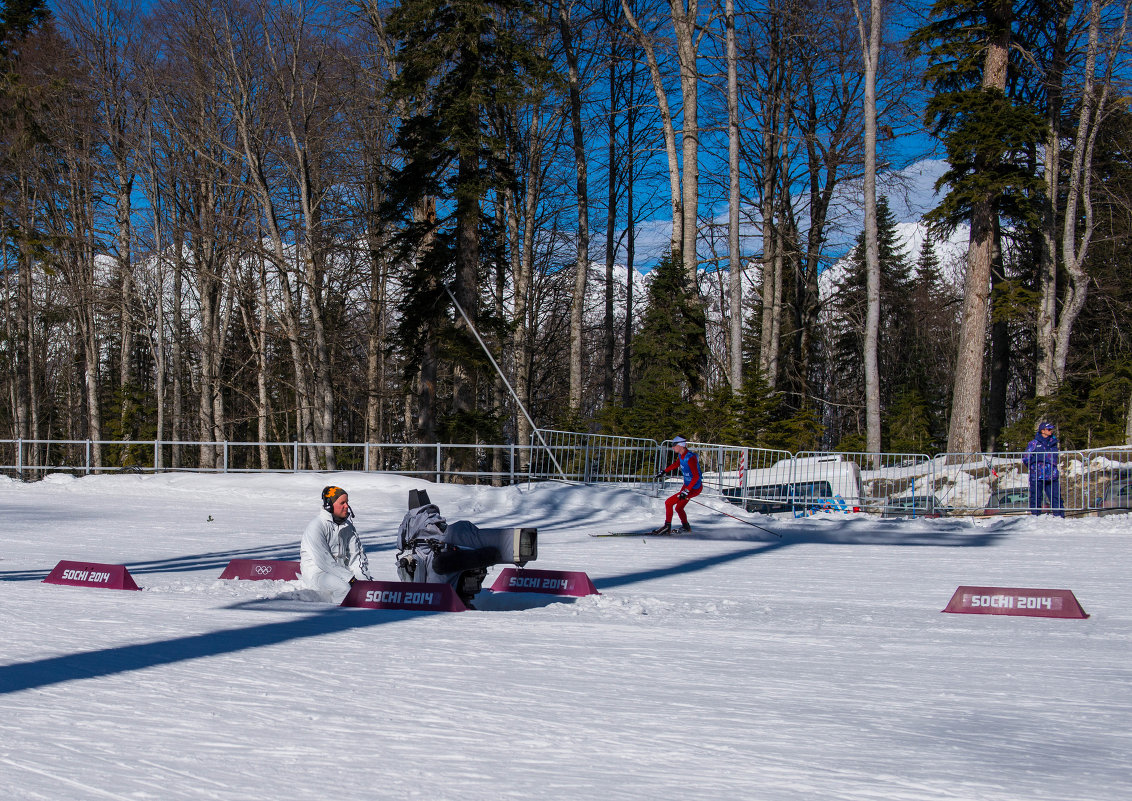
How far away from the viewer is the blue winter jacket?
1780 cm

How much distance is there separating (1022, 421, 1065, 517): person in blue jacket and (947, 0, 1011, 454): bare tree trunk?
3848 millimetres

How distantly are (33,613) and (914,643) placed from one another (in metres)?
6.74

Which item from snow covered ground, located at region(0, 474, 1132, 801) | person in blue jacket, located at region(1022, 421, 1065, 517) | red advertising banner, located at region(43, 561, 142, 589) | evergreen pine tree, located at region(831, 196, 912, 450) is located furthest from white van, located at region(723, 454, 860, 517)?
evergreen pine tree, located at region(831, 196, 912, 450)

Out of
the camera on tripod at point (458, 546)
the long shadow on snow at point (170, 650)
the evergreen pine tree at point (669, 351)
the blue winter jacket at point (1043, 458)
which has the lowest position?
the long shadow on snow at point (170, 650)

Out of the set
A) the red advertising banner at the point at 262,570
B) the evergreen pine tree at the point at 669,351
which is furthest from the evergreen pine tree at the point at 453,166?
the red advertising banner at the point at 262,570

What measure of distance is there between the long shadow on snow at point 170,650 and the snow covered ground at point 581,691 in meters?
0.03

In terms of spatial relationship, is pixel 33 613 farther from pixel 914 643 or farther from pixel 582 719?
pixel 914 643

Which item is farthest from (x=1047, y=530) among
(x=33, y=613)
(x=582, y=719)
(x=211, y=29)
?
(x=211, y=29)

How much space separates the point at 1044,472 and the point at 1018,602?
10.9 meters

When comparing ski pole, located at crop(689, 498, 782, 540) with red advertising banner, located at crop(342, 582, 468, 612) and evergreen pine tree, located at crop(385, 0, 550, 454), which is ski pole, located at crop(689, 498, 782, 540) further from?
red advertising banner, located at crop(342, 582, 468, 612)

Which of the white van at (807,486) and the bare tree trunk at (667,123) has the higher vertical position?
the bare tree trunk at (667,123)

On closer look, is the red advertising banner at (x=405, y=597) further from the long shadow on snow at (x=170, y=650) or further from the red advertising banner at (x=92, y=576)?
the red advertising banner at (x=92, y=576)

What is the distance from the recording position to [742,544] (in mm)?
14688

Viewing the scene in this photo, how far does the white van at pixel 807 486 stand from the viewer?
2031 centimetres
